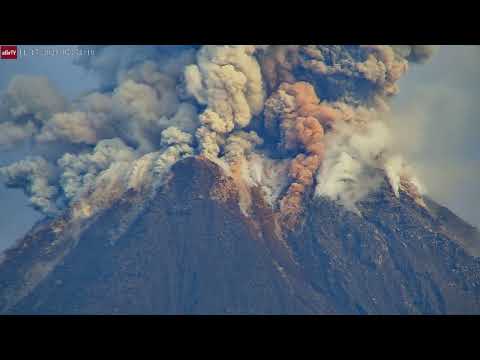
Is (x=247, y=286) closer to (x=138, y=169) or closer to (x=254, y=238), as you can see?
(x=254, y=238)

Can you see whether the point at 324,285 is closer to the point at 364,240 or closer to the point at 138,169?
the point at 364,240

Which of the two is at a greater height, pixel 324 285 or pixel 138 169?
pixel 138 169

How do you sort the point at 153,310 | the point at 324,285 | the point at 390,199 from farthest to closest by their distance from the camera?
the point at 390,199 → the point at 324,285 → the point at 153,310

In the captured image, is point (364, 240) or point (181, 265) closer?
point (181, 265)
